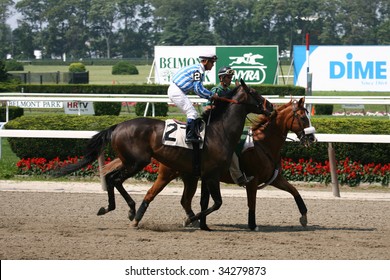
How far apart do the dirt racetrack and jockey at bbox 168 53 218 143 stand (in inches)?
38.4

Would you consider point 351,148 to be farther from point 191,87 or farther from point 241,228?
point 191,87

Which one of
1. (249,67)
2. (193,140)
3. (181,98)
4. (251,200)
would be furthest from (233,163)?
(249,67)

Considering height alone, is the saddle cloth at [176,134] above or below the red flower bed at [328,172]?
above

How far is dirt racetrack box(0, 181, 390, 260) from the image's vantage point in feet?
22.2

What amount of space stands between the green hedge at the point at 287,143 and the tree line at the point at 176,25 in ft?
174

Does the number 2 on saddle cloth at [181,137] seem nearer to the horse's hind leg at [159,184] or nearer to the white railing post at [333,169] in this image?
the horse's hind leg at [159,184]

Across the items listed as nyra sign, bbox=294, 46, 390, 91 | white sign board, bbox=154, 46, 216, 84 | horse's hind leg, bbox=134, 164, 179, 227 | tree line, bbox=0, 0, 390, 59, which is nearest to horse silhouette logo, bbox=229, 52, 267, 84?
nyra sign, bbox=294, 46, 390, 91

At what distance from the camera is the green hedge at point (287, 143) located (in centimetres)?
1155

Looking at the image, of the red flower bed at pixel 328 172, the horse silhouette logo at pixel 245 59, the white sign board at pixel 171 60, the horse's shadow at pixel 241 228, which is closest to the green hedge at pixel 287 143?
the red flower bed at pixel 328 172

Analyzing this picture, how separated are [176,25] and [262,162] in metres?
65.4

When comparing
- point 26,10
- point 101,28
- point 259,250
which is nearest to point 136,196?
point 259,250

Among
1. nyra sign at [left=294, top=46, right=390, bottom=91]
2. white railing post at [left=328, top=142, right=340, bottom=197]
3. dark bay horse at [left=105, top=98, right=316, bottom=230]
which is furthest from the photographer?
nyra sign at [left=294, top=46, right=390, bottom=91]

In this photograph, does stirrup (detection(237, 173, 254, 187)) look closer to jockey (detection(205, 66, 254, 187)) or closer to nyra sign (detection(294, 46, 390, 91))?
jockey (detection(205, 66, 254, 187))

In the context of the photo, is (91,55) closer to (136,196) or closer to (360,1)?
(360,1)
